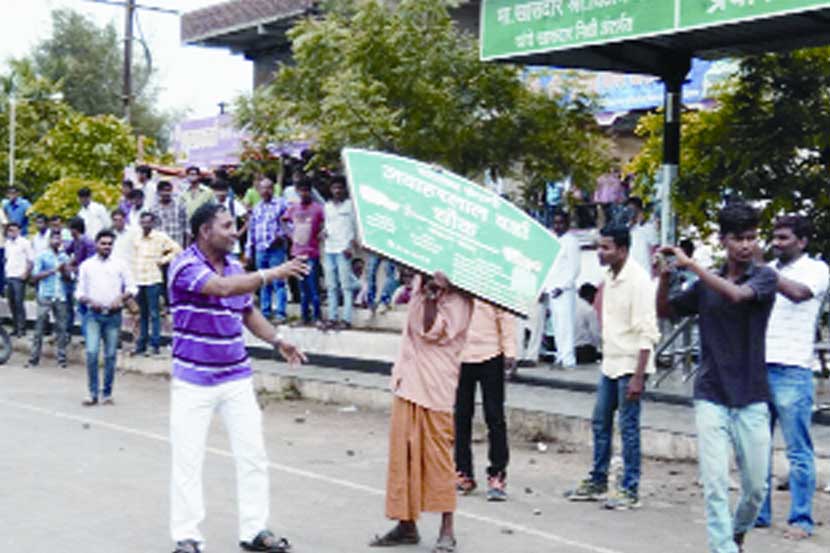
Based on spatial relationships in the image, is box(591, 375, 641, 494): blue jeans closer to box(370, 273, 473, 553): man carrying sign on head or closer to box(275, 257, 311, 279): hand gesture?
box(370, 273, 473, 553): man carrying sign on head

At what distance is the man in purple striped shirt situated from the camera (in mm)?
6812

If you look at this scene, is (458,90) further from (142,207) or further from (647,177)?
(142,207)

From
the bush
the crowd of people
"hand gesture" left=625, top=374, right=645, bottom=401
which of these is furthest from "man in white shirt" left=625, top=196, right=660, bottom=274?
the bush

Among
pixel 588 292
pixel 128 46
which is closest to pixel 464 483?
pixel 588 292

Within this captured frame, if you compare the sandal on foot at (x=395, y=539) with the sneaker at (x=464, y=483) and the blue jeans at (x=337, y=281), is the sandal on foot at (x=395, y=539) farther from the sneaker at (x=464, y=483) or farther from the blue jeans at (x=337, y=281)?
the blue jeans at (x=337, y=281)

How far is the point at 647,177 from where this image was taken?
1310 centimetres

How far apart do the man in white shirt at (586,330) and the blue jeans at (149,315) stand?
222 inches

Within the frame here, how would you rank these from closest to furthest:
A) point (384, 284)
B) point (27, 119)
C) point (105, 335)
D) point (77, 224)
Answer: point (105, 335) → point (77, 224) → point (384, 284) → point (27, 119)

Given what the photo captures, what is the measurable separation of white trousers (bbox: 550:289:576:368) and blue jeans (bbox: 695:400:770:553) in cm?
806

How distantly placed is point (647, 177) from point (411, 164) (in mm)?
6403

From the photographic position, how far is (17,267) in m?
19.8

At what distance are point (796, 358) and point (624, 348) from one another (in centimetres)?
122

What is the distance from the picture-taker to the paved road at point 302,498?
24.5ft

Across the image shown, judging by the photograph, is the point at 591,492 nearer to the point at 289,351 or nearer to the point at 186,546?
the point at 289,351
